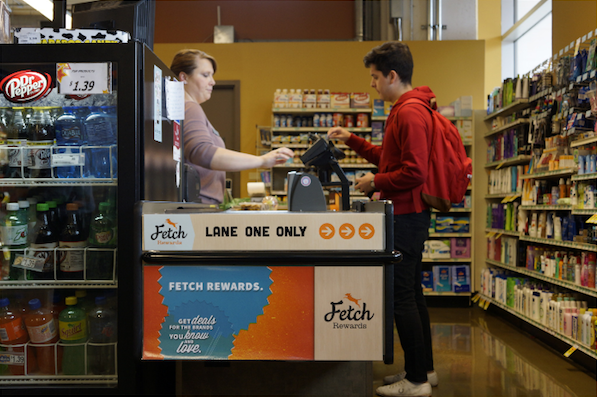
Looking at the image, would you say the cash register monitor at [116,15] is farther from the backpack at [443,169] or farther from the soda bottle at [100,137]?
the backpack at [443,169]

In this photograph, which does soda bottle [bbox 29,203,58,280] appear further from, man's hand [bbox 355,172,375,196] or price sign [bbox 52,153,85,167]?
man's hand [bbox 355,172,375,196]

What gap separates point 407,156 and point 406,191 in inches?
7.7

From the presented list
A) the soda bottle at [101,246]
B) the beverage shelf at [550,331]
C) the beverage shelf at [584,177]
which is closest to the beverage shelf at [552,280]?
the beverage shelf at [550,331]

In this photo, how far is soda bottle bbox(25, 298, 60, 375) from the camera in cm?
186

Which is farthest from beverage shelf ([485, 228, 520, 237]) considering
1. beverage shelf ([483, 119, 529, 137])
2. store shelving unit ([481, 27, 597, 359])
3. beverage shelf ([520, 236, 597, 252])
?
beverage shelf ([483, 119, 529, 137])

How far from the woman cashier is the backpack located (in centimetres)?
79

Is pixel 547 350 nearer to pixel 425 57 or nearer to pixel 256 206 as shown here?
pixel 256 206

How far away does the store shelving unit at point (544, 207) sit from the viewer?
320cm

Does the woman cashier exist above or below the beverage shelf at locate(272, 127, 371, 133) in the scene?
below

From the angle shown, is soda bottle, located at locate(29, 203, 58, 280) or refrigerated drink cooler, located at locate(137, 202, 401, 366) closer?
refrigerated drink cooler, located at locate(137, 202, 401, 366)

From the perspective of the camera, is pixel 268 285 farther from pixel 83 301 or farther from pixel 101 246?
pixel 83 301

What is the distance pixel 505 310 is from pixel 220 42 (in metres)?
5.08

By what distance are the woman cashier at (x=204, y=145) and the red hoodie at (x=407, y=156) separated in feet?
1.93

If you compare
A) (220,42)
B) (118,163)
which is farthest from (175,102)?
(220,42)
